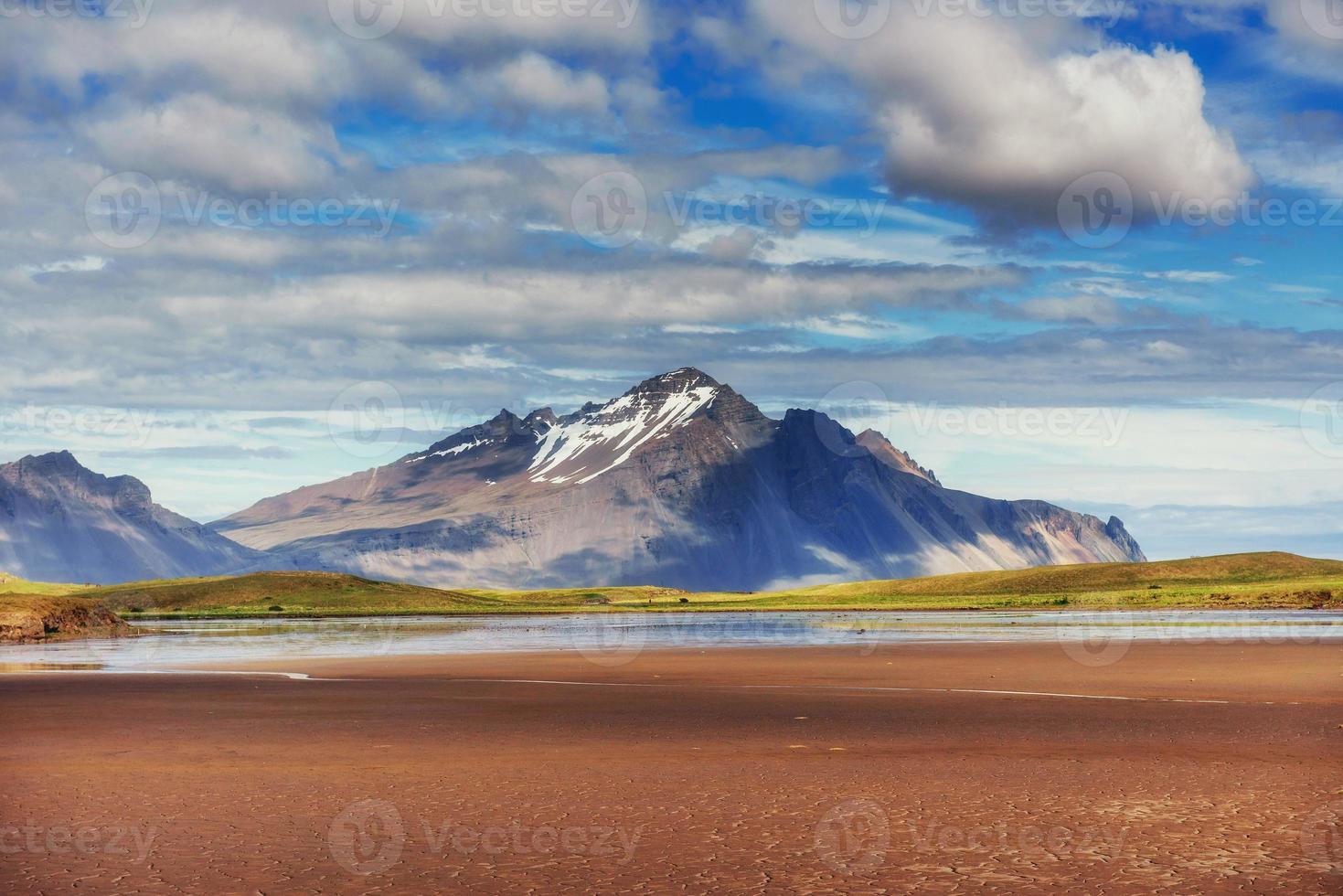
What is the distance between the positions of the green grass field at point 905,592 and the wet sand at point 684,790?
101m

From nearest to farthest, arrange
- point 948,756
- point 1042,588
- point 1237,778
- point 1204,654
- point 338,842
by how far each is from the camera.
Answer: point 338,842, point 1237,778, point 948,756, point 1204,654, point 1042,588

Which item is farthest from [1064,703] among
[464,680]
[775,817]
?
[464,680]

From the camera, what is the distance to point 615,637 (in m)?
73.8

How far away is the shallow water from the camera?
53219 mm

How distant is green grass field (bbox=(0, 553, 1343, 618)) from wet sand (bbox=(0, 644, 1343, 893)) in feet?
332

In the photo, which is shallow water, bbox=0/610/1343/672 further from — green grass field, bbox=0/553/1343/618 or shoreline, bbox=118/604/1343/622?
green grass field, bbox=0/553/1343/618

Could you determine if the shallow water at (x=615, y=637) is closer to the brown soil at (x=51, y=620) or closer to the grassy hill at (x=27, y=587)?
the brown soil at (x=51, y=620)

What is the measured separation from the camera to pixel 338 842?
45.2 feet

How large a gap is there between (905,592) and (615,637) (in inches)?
4618

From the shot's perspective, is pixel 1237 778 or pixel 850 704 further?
pixel 850 704

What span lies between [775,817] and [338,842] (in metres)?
4.91

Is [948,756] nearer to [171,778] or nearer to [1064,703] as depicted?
[1064,703]

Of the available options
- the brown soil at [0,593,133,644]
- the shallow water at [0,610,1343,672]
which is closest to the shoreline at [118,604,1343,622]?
the shallow water at [0,610,1343,672]

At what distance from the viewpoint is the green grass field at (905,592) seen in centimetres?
13688
